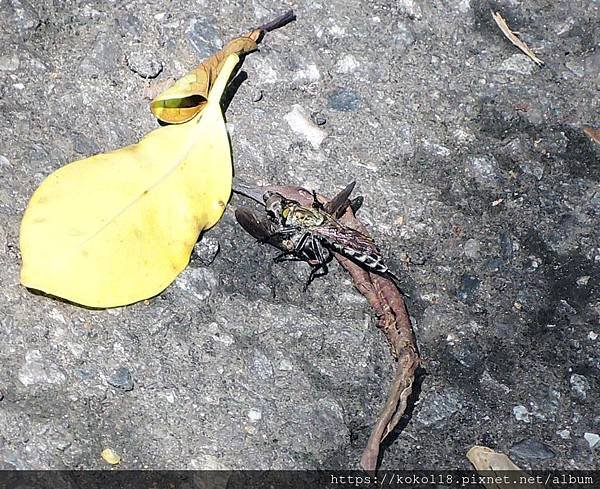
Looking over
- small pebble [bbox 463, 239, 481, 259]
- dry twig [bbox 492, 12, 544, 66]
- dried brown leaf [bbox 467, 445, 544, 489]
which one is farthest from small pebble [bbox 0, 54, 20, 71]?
dried brown leaf [bbox 467, 445, 544, 489]

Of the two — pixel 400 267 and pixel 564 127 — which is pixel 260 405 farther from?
pixel 564 127

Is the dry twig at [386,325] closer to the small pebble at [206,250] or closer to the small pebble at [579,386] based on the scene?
the small pebble at [206,250]

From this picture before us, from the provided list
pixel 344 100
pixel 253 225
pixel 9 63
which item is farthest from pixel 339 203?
pixel 9 63

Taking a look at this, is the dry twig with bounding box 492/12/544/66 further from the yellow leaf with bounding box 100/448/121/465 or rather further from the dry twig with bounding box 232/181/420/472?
the yellow leaf with bounding box 100/448/121/465

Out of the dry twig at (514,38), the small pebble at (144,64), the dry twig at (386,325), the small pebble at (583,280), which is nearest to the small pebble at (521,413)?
the dry twig at (386,325)

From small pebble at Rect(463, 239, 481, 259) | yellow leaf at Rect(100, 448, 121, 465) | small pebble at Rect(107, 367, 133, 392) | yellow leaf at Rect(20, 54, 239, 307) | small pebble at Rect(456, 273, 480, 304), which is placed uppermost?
yellow leaf at Rect(20, 54, 239, 307)
